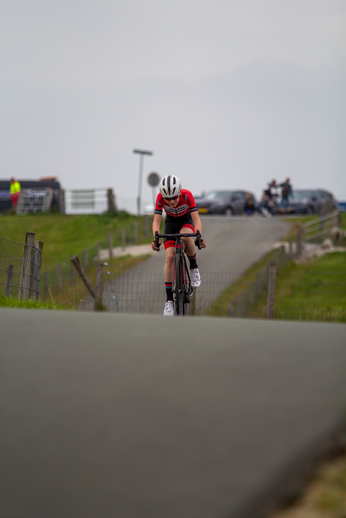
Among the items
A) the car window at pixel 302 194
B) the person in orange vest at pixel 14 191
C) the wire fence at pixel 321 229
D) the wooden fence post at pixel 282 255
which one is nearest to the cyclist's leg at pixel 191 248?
the wooden fence post at pixel 282 255

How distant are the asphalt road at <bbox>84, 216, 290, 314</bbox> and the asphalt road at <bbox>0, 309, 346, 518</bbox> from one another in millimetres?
14412

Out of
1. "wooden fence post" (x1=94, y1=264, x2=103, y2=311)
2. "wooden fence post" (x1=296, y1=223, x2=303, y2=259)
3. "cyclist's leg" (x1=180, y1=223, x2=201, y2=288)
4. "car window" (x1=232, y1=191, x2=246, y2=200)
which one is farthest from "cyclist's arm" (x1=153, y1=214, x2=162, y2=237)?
"car window" (x1=232, y1=191, x2=246, y2=200)

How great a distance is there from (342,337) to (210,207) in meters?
35.5

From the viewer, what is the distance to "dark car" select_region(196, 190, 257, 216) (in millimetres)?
40188

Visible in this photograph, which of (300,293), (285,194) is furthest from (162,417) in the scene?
(285,194)

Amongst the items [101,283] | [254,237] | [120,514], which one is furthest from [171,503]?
[254,237]

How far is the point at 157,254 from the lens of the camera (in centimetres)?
2936

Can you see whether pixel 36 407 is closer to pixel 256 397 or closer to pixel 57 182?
pixel 256 397

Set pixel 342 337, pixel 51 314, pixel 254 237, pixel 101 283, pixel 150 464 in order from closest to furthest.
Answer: pixel 150 464
pixel 342 337
pixel 51 314
pixel 101 283
pixel 254 237

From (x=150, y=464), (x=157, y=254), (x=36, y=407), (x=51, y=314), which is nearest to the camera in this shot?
(x=150, y=464)

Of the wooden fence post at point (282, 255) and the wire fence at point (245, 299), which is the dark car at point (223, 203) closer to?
the wire fence at point (245, 299)

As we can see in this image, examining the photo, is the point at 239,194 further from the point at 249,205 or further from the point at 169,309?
the point at 169,309

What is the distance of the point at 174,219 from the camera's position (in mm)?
9703

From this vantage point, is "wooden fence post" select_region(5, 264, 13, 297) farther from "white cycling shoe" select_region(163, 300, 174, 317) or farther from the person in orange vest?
the person in orange vest
